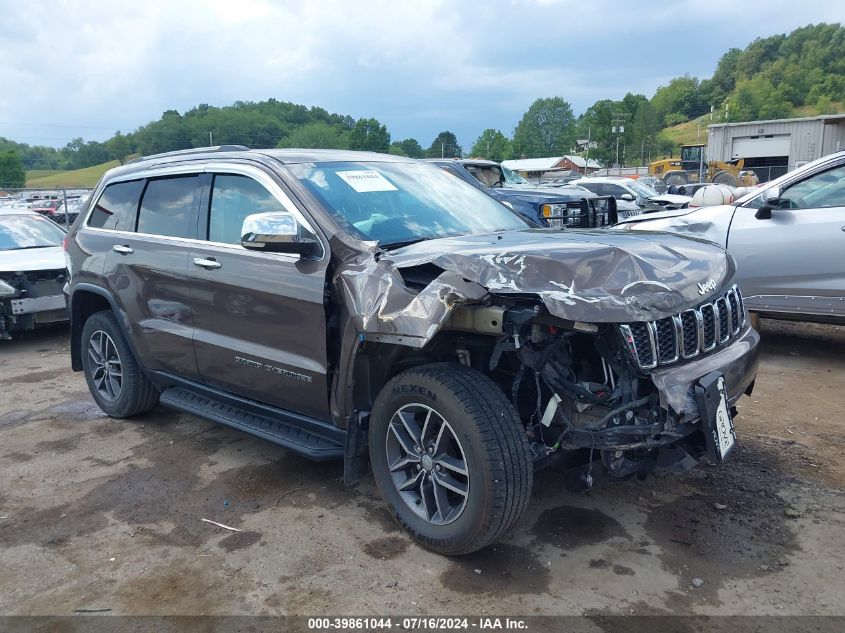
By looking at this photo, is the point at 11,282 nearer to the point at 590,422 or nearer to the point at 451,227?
the point at 451,227

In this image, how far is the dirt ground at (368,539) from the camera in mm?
2959

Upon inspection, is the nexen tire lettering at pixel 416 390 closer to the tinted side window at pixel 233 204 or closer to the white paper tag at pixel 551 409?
the white paper tag at pixel 551 409

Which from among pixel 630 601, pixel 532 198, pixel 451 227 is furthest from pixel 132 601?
pixel 532 198

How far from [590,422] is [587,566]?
2.25 ft

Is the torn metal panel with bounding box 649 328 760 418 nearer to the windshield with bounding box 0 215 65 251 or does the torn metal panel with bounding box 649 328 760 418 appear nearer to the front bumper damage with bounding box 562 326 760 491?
the front bumper damage with bounding box 562 326 760 491

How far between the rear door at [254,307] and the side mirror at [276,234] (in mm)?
131

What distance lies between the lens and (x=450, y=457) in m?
3.18

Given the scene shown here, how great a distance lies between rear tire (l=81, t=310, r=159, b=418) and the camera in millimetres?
5098

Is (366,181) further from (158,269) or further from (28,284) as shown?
(28,284)

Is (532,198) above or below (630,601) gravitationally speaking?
above

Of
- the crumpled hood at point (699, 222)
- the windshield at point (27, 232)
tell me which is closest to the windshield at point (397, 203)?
the crumpled hood at point (699, 222)

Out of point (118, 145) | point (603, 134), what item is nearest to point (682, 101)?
point (603, 134)

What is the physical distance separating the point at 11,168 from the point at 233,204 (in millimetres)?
63379

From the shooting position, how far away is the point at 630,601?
289 cm
